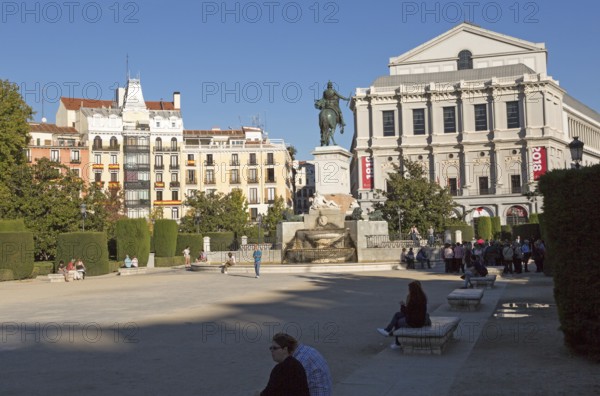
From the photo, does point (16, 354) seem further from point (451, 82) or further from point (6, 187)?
point (451, 82)

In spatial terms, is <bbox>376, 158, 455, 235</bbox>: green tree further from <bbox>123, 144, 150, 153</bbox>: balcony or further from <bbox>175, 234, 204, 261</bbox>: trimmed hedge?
<bbox>123, 144, 150, 153</bbox>: balcony

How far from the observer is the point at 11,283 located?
33156mm

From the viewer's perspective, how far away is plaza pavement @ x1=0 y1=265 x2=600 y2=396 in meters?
8.45

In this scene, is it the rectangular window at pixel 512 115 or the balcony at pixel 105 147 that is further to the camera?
the balcony at pixel 105 147

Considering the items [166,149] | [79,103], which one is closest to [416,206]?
[166,149]

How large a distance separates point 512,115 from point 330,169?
56.3 m

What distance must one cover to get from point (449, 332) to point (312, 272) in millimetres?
21367

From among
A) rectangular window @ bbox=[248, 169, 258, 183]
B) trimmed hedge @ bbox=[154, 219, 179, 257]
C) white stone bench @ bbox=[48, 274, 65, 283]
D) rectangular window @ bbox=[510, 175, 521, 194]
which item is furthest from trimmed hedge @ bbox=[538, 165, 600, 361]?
rectangular window @ bbox=[248, 169, 258, 183]

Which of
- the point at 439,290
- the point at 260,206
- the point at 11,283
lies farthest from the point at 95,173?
the point at 439,290

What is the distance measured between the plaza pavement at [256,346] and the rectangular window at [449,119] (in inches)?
2785

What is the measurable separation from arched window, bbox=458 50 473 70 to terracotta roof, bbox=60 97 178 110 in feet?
146

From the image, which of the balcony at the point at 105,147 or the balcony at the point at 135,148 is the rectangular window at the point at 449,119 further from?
the balcony at the point at 105,147

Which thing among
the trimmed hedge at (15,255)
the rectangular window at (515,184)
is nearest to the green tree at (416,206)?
the trimmed hedge at (15,255)

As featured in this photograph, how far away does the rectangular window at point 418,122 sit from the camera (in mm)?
89875
